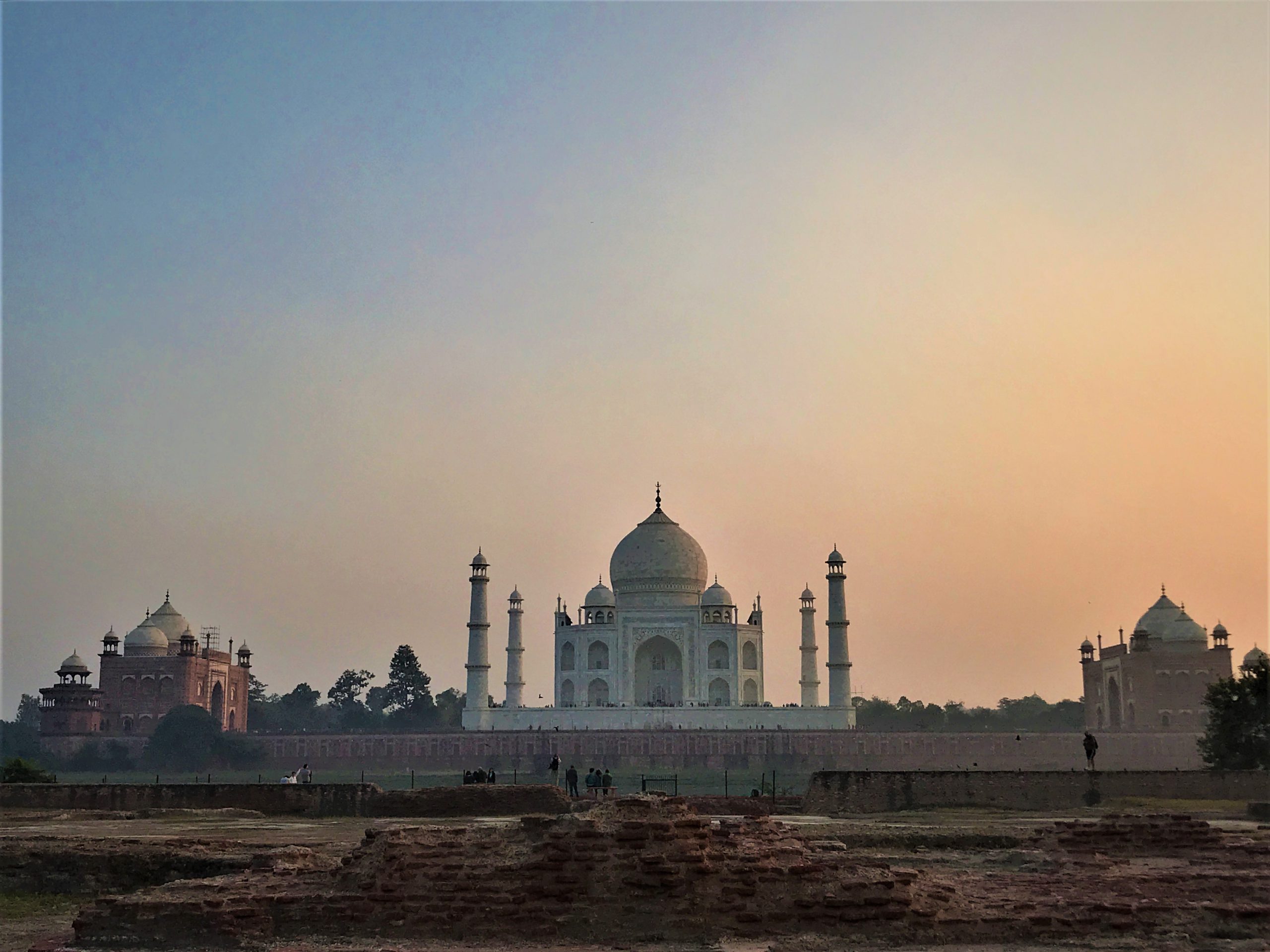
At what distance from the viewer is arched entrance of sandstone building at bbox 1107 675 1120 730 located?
61.0 meters

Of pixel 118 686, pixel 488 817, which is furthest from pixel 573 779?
pixel 118 686

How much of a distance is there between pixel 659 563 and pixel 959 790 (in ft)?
134

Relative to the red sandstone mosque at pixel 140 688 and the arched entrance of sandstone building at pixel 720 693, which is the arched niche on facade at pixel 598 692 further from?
the red sandstone mosque at pixel 140 688

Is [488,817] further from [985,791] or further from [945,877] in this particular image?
[945,877]

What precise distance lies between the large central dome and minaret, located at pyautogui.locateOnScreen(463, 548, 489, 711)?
335 inches

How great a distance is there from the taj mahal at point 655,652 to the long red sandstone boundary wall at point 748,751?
9.52 ft

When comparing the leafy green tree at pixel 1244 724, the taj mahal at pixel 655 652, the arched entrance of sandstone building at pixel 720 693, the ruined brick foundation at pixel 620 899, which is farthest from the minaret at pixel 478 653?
the ruined brick foundation at pixel 620 899

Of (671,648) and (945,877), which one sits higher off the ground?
(671,648)

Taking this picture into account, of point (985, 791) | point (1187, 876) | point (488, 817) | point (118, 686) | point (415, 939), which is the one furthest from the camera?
point (118, 686)

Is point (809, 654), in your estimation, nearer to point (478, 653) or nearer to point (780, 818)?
point (478, 653)

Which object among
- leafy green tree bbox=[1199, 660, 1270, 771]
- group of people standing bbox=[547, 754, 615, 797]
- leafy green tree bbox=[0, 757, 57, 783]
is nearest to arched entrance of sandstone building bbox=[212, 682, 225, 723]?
leafy green tree bbox=[0, 757, 57, 783]

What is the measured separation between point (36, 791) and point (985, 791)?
1580 centimetres

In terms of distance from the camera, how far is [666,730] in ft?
176

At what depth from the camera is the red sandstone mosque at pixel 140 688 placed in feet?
187
